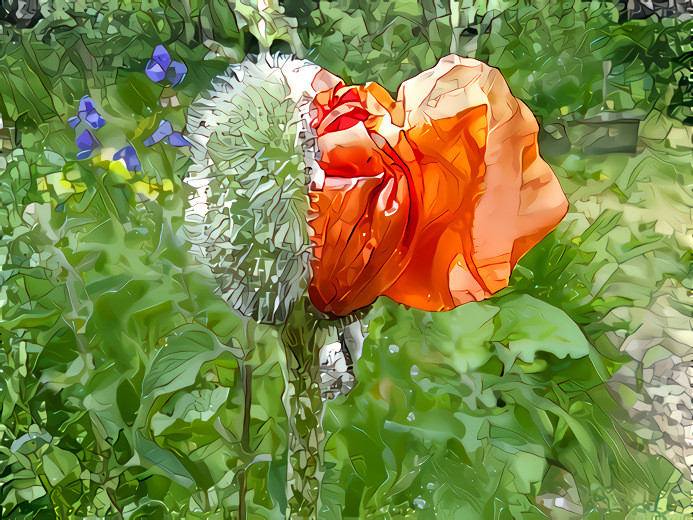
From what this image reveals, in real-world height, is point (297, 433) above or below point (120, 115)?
below

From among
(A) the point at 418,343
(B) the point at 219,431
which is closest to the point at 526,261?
(A) the point at 418,343

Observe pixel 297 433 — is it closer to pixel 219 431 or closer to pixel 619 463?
pixel 219 431

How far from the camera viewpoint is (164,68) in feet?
0.78

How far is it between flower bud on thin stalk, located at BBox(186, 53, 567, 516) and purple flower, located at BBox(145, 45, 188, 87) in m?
0.06

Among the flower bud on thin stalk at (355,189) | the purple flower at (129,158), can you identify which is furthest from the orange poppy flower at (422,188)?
the purple flower at (129,158)

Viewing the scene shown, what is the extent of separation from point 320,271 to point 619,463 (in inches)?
7.2

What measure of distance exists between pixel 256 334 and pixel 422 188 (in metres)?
0.10

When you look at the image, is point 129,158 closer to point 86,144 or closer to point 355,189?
point 86,144

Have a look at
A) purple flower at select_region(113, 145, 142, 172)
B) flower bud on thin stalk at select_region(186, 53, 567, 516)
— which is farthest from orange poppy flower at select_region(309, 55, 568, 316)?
purple flower at select_region(113, 145, 142, 172)

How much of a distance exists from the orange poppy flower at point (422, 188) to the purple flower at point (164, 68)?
9 centimetres

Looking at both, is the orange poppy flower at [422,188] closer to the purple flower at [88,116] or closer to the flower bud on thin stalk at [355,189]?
the flower bud on thin stalk at [355,189]

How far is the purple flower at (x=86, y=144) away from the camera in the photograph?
235mm

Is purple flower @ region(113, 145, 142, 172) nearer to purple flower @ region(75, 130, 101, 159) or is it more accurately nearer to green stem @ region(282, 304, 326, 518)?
purple flower @ region(75, 130, 101, 159)

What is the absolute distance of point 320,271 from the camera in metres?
0.19
